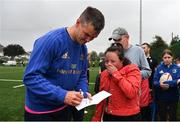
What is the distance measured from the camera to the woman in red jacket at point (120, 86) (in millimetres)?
4316

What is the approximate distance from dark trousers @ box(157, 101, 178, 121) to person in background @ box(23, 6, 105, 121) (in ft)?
15.1

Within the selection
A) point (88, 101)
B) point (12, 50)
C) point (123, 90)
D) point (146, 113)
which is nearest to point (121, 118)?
point (123, 90)

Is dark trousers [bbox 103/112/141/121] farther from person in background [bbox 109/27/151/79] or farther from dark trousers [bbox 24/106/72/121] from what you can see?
person in background [bbox 109/27/151/79]

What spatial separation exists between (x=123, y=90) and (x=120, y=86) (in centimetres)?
5

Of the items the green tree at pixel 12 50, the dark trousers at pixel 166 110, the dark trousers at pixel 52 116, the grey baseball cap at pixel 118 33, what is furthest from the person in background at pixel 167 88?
the green tree at pixel 12 50

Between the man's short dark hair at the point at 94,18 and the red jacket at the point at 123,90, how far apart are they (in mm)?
1277

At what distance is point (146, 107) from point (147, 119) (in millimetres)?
368

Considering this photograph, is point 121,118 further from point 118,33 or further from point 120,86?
point 118,33

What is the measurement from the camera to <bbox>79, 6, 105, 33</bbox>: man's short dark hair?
308 cm

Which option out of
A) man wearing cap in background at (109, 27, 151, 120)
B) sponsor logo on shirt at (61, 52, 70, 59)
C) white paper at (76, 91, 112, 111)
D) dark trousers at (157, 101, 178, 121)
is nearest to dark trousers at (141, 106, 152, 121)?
dark trousers at (157, 101, 178, 121)

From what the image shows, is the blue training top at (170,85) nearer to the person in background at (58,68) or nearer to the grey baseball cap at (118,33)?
the grey baseball cap at (118,33)

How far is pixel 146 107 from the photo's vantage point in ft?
22.7

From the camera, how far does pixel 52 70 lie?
321 centimetres

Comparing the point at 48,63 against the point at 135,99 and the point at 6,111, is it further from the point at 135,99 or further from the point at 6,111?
the point at 6,111
